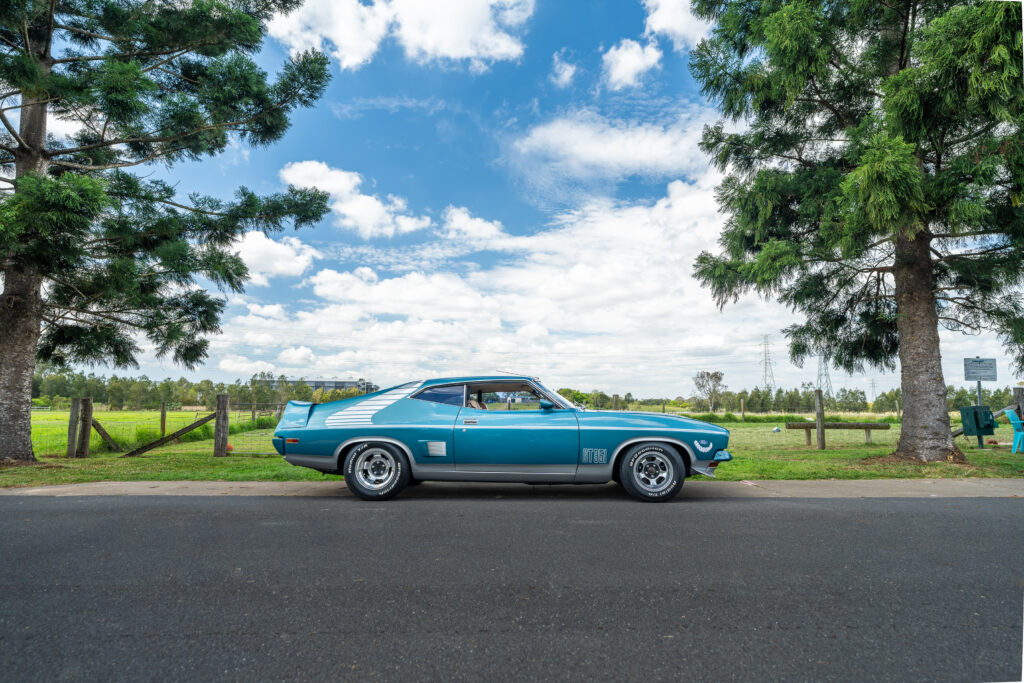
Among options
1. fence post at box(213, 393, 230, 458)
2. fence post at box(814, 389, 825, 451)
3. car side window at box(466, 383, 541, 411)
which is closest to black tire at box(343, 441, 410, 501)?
car side window at box(466, 383, 541, 411)

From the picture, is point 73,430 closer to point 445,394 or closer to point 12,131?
point 12,131

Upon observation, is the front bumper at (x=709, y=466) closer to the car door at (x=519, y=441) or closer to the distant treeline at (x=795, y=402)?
the car door at (x=519, y=441)

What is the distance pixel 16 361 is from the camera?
11.5 metres

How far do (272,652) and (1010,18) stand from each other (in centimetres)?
1102

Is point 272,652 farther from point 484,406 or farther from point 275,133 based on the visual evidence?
point 275,133

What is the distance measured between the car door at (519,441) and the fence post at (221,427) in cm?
788

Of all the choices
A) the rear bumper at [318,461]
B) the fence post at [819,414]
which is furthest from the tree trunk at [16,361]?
the fence post at [819,414]

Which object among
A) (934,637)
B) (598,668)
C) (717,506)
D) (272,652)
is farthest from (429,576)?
(717,506)

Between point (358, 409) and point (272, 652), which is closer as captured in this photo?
point (272, 652)

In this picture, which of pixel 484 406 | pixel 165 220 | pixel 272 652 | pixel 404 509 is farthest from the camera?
pixel 165 220

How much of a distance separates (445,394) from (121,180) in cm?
978

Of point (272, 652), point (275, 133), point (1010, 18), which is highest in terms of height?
point (275, 133)

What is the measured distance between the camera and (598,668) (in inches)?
97.5

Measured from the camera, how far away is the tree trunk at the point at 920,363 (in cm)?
1083
